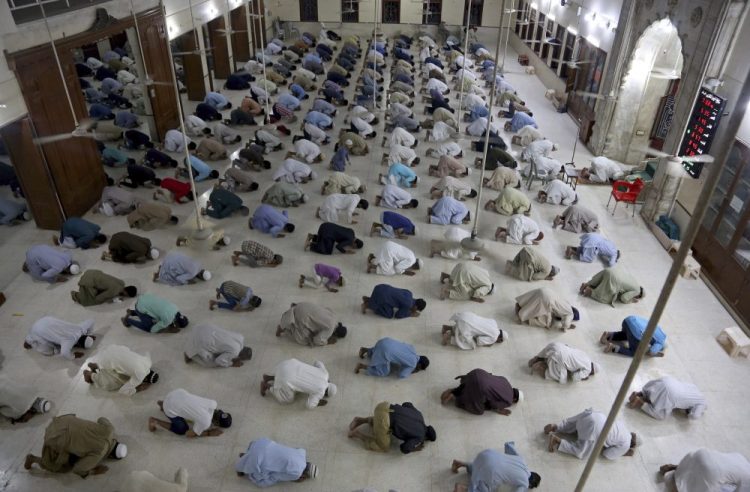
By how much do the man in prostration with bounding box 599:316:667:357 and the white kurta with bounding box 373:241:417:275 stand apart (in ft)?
13.2

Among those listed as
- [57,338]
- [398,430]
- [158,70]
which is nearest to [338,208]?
[57,338]

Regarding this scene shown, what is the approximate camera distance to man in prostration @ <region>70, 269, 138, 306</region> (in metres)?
10.0

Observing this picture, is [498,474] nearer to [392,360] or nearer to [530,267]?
[392,360]

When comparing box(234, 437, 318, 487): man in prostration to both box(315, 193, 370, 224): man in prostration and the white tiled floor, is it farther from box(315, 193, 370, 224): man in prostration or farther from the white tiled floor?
box(315, 193, 370, 224): man in prostration

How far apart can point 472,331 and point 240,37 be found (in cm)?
2176

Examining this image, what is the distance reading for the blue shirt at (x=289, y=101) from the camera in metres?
19.5

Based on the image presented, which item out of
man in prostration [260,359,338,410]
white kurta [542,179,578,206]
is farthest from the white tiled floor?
white kurta [542,179,578,206]

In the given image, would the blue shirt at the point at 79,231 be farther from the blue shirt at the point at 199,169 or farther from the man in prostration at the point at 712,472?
the man in prostration at the point at 712,472

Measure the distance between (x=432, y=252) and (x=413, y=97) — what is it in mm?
11790

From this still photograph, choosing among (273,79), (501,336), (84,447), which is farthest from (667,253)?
(273,79)

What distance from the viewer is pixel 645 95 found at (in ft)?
53.0

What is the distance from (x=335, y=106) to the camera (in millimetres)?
20656

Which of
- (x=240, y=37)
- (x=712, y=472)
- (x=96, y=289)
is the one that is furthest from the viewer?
(x=240, y=37)

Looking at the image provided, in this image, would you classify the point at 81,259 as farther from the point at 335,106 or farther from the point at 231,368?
the point at 335,106
